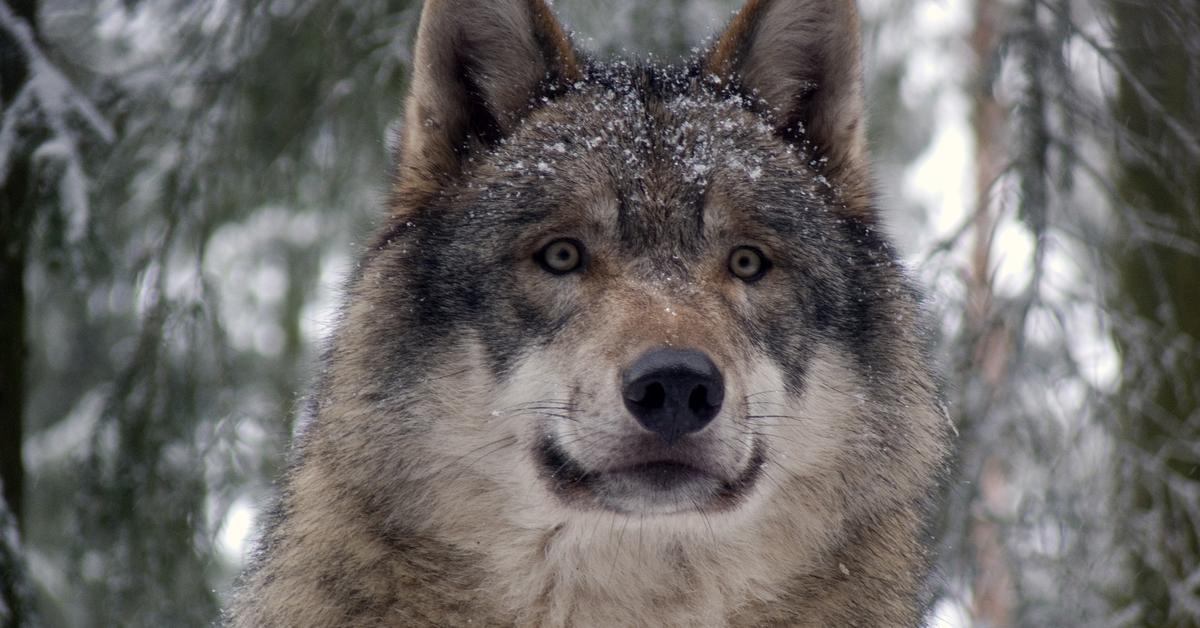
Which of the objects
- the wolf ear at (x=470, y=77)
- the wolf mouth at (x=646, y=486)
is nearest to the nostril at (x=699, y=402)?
the wolf mouth at (x=646, y=486)

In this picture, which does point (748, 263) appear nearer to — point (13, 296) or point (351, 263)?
point (351, 263)

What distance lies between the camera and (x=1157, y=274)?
4105 millimetres

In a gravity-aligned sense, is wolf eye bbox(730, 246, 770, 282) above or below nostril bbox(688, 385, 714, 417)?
below

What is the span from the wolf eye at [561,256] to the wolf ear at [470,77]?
0.47m

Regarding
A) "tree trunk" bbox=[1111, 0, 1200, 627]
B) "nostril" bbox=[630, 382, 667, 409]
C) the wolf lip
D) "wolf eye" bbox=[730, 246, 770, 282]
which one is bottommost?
"tree trunk" bbox=[1111, 0, 1200, 627]

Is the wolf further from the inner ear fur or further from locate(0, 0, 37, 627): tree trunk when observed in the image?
locate(0, 0, 37, 627): tree trunk

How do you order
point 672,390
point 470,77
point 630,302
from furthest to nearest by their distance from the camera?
point 470,77 < point 630,302 < point 672,390

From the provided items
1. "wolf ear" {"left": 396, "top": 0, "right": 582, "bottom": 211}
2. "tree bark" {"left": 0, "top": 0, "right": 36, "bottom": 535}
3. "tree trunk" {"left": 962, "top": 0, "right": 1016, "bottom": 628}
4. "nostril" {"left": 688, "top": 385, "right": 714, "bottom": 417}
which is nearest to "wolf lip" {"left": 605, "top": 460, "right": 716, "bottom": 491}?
"nostril" {"left": 688, "top": 385, "right": 714, "bottom": 417}

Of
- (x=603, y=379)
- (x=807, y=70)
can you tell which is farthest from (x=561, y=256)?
(x=807, y=70)

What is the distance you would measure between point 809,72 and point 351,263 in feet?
4.87

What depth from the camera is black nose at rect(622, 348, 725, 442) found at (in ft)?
7.80

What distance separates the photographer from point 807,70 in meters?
3.40

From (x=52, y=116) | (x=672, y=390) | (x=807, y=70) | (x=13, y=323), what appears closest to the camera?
(x=672, y=390)

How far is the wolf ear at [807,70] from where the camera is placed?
3.31 metres
